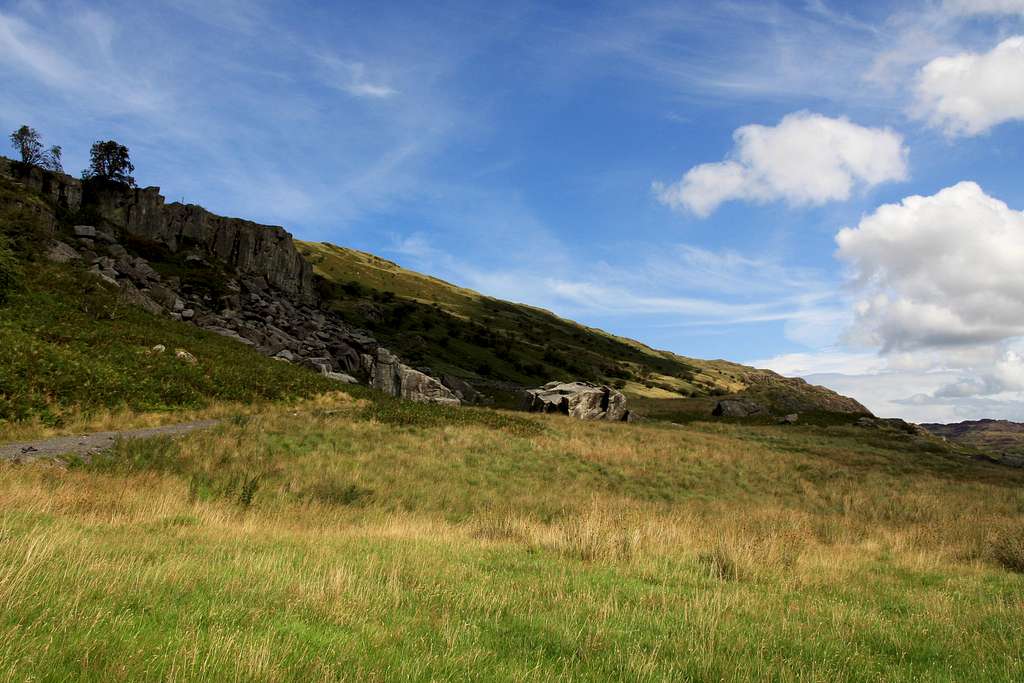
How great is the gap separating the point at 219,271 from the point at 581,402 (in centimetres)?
4320

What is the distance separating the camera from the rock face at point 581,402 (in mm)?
49344

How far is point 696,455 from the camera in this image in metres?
31.3

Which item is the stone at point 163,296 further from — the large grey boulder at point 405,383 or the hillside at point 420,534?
the large grey boulder at point 405,383

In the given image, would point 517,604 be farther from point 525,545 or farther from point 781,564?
point 781,564

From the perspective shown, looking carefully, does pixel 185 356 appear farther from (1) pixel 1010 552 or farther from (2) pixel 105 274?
(1) pixel 1010 552

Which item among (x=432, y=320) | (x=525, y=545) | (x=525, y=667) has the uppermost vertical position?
(x=432, y=320)

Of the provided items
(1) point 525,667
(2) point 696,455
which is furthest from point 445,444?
(1) point 525,667

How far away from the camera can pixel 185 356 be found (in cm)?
3083

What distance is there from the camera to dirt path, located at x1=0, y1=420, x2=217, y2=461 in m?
15.5

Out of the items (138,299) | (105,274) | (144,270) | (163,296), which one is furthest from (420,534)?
(144,270)

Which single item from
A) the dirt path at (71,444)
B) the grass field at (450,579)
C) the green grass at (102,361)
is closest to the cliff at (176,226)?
the green grass at (102,361)

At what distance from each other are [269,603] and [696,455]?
94.6 ft

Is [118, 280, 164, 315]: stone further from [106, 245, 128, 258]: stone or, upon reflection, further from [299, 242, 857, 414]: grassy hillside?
[299, 242, 857, 414]: grassy hillside

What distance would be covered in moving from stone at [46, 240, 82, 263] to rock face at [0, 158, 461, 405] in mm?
129
